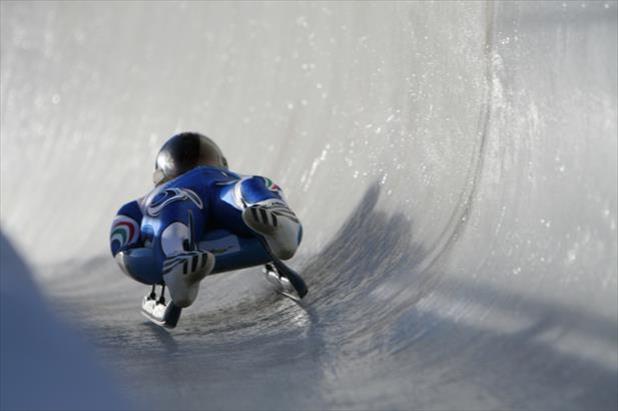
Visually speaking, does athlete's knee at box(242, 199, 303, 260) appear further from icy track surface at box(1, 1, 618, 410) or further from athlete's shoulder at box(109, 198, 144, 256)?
athlete's shoulder at box(109, 198, 144, 256)

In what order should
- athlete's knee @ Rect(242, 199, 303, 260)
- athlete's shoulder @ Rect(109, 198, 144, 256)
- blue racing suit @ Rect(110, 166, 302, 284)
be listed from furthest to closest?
athlete's shoulder @ Rect(109, 198, 144, 256) → blue racing suit @ Rect(110, 166, 302, 284) → athlete's knee @ Rect(242, 199, 303, 260)

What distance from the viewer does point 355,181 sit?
193 inches

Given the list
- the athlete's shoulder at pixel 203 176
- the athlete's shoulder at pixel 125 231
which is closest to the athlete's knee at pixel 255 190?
the athlete's shoulder at pixel 203 176

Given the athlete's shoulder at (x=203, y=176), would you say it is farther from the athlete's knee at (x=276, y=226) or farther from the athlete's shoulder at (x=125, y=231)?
the athlete's knee at (x=276, y=226)

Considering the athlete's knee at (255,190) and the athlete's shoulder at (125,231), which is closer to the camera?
the athlete's knee at (255,190)

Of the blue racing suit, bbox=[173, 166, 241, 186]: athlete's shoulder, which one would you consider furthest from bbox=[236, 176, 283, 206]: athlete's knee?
bbox=[173, 166, 241, 186]: athlete's shoulder

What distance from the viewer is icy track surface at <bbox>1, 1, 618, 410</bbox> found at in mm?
2893

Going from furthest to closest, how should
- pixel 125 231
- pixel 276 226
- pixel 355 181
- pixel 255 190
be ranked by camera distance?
pixel 355 181 → pixel 125 231 → pixel 255 190 → pixel 276 226

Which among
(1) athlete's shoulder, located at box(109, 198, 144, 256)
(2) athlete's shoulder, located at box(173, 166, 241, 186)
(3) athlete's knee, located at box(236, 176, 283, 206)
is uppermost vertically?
(2) athlete's shoulder, located at box(173, 166, 241, 186)

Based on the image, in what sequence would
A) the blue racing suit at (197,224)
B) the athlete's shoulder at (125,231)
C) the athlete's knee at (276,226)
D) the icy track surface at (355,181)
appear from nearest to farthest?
the icy track surface at (355,181) < the athlete's knee at (276,226) < the blue racing suit at (197,224) < the athlete's shoulder at (125,231)

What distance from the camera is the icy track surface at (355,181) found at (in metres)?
2.89

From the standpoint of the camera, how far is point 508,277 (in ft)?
11.1

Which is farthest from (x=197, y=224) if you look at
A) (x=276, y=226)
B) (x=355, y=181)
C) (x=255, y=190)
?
(x=355, y=181)

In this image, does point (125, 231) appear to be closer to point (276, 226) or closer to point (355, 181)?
point (276, 226)
